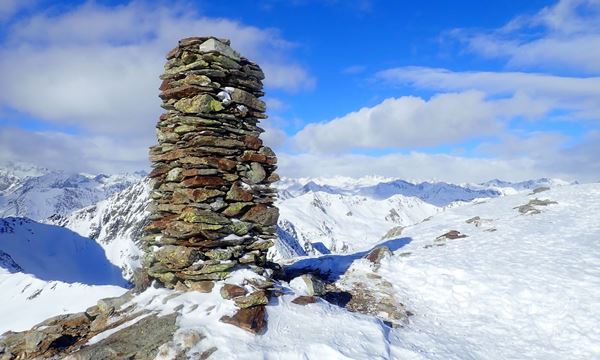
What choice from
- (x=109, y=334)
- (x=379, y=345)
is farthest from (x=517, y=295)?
(x=109, y=334)

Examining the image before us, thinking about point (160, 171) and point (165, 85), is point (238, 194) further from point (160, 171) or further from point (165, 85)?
point (165, 85)

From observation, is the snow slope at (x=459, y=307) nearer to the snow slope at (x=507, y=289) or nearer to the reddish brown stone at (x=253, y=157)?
the snow slope at (x=507, y=289)

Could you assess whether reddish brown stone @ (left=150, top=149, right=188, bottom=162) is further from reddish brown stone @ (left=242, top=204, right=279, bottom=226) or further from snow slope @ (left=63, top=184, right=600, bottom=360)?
snow slope @ (left=63, top=184, right=600, bottom=360)

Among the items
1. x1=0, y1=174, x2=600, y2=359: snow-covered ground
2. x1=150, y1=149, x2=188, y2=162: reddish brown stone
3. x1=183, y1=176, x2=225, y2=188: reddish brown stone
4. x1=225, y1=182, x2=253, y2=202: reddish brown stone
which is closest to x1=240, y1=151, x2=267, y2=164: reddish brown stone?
x1=225, y1=182, x2=253, y2=202: reddish brown stone

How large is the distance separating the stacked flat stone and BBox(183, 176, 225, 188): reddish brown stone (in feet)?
0.13

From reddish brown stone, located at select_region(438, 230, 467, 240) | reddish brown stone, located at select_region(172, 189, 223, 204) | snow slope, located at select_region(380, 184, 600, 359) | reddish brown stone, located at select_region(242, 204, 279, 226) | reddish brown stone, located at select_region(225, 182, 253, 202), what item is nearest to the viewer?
snow slope, located at select_region(380, 184, 600, 359)

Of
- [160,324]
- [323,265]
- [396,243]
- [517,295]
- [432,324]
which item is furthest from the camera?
[396,243]

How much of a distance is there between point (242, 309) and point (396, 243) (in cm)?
1995

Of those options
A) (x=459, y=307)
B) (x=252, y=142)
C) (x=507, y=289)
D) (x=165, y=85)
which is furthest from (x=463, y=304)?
(x=165, y=85)

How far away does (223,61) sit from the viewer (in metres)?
18.1

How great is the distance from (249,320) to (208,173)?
6.09 m

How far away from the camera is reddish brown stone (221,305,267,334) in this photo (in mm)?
14227

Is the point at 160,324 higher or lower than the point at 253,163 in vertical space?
lower

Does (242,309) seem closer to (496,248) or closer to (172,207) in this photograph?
(172,207)
